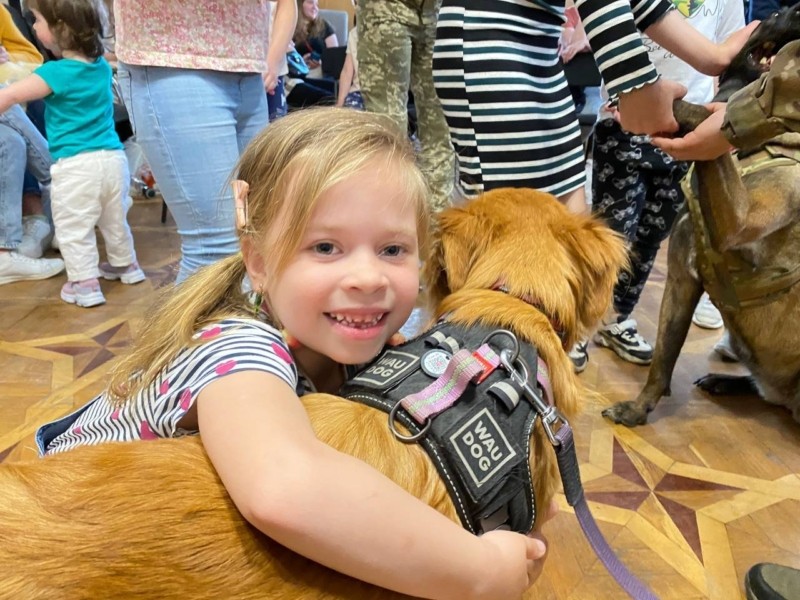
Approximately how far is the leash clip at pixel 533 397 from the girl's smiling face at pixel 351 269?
0.68 feet

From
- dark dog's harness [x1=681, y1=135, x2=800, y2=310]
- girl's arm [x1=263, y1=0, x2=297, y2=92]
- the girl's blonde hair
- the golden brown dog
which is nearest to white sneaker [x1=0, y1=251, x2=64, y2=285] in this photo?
girl's arm [x1=263, y1=0, x2=297, y2=92]

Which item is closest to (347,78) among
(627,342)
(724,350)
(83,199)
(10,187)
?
(83,199)

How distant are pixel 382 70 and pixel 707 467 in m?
1.91

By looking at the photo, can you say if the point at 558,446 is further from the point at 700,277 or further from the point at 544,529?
the point at 700,277

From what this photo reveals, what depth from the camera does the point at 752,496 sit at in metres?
1.86

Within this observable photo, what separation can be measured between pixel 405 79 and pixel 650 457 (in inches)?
68.2

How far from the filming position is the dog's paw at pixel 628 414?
7.11 feet

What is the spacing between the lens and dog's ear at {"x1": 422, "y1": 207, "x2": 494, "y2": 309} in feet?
4.14

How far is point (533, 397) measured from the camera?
0.98 m

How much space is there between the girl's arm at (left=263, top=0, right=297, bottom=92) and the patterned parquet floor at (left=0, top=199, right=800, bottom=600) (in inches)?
54.1

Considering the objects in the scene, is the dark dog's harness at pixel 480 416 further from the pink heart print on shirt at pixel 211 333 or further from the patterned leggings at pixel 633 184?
the patterned leggings at pixel 633 184

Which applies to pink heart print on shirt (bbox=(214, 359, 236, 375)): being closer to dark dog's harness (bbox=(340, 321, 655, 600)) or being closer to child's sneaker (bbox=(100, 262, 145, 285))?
dark dog's harness (bbox=(340, 321, 655, 600))

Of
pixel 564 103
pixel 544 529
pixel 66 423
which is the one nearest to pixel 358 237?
pixel 66 423

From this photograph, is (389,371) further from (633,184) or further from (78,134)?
(78,134)
